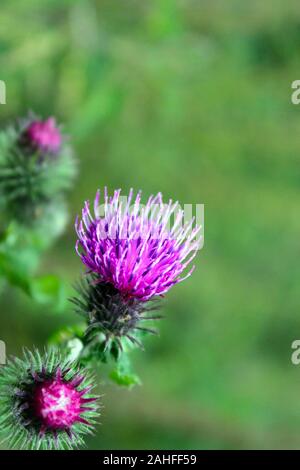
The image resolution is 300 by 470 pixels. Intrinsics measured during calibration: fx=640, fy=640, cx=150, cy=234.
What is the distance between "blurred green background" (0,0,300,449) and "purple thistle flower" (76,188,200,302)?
2.34m

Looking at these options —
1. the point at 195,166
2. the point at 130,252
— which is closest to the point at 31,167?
the point at 130,252

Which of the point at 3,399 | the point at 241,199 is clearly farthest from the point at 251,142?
the point at 3,399

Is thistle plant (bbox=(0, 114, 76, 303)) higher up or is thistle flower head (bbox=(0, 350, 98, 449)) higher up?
thistle plant (bbox=(0, 114, 76, 303))

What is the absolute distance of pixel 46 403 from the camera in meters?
2.31

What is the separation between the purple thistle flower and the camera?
2.55 meters

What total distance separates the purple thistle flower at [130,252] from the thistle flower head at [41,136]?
973 mm

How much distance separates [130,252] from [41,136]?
1.23 m

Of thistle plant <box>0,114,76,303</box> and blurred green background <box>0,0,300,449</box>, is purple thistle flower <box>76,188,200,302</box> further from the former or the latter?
blurred green background <box>0,0,300,449</box>

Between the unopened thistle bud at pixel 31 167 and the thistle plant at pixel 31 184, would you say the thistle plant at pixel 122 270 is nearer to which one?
the thistle plant at pixel 31 184

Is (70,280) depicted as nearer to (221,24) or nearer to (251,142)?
(251,142)

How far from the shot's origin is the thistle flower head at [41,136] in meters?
3.50
